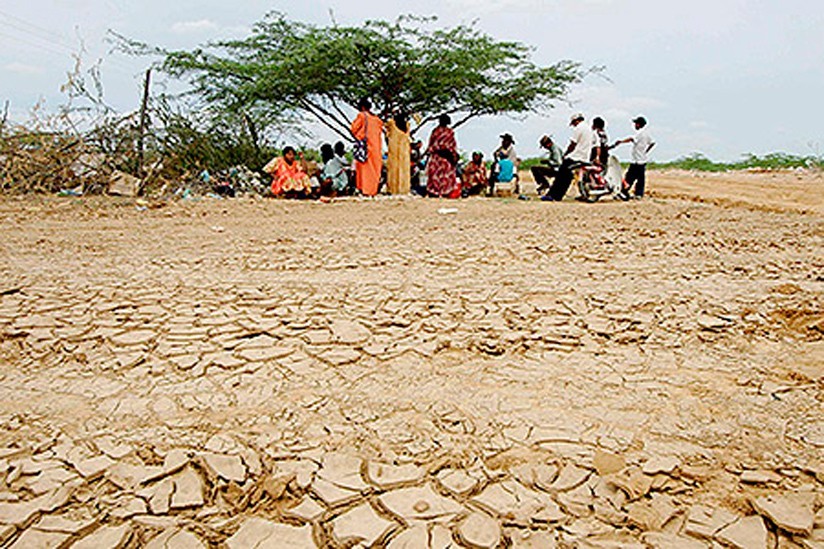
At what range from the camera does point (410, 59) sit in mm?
11188

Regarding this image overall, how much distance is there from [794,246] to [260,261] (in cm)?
403

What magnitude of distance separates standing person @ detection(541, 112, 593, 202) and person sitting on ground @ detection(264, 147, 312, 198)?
12.4 feet

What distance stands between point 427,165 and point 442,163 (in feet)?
1.05

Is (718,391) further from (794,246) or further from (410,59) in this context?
(410,59)

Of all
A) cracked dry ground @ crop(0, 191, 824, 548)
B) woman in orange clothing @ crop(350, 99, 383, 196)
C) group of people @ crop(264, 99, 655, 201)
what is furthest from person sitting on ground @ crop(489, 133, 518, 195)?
cracked dry ground @ crop(0, 191, 824, 548)

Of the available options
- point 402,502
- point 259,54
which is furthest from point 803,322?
point 259,54

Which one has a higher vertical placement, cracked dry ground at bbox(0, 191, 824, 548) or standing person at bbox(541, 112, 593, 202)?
standing person at bbox(541, 112, 593, 202)

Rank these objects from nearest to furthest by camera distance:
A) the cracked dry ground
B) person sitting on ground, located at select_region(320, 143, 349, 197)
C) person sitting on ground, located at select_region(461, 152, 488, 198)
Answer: the cracked dry ground < person sitting on ground, located at select_region(320, 143, 349, 197) < person sitting on ground, located at select_region(461, 152, 488, 198)

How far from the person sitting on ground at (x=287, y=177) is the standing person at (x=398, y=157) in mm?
1483

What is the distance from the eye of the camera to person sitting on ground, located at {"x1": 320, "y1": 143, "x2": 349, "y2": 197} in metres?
9.84

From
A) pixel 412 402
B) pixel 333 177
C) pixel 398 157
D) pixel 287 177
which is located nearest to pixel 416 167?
pixel 398 157

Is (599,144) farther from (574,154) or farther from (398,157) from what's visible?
(398,157)

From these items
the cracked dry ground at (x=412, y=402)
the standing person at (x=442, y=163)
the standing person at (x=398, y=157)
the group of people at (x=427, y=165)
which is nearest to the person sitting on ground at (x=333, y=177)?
the group of people at (x=427, y=165)

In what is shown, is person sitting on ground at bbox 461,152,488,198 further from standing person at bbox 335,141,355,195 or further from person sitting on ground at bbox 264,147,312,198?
person sitting on ground at bbox 264,147,312,198
